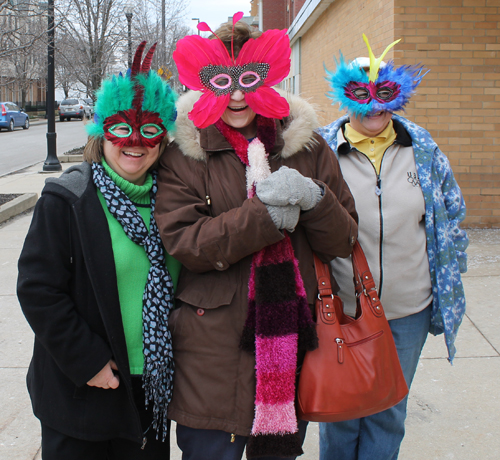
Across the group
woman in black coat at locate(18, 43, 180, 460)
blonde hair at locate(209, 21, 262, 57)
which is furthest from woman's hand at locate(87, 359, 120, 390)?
blonde hair at locate(209, 21, 262, 57)

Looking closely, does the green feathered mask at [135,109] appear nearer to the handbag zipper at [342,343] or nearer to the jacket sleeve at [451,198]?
the handbag zipper at [342,343]

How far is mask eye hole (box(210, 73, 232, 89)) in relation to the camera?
196 cm

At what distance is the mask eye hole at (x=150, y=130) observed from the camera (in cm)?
201

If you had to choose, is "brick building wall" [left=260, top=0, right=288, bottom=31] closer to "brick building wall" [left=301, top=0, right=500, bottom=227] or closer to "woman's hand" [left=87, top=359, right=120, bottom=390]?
"brick building wall" [left=301, top=0, right=500, bottom=227]

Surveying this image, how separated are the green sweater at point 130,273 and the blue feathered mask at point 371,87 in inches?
43.6

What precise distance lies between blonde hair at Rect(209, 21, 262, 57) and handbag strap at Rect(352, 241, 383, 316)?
0.93 m

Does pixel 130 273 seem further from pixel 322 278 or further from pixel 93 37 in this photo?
pixel 93 37

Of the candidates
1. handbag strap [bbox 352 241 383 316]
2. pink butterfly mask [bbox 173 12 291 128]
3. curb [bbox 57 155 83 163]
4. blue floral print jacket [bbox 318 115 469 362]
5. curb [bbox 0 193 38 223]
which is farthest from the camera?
curb [bbox 57 155 83 163]

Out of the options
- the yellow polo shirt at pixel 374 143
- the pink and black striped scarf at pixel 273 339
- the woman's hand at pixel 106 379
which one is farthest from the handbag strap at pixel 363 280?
the woman's hand at pixel 106 379

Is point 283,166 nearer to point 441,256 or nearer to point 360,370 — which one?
point 360,370

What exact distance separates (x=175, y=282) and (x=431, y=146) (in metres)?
1.31

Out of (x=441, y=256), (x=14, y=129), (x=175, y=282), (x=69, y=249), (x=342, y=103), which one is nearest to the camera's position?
(x=69, y=249)

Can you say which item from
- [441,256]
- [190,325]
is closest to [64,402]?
[190,325]

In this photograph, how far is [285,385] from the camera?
1.88m
